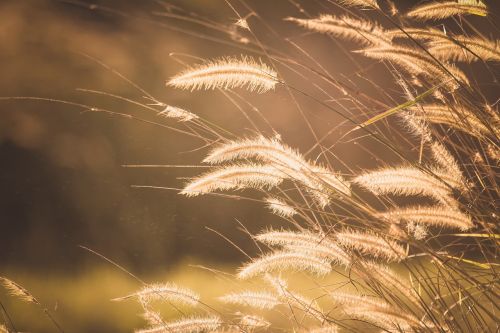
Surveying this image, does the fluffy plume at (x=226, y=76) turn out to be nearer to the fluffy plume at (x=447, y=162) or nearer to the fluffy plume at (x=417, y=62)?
the fluffy plume at (x=417, y=62)

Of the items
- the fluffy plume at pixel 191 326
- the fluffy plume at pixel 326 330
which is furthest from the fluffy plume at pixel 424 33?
the fluffy plume at pixel 191 326

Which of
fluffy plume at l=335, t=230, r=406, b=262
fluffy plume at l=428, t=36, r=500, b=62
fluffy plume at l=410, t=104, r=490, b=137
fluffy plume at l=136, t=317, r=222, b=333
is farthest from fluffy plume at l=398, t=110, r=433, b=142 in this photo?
fluffy plume at l=136, t=317, r=222, b=333

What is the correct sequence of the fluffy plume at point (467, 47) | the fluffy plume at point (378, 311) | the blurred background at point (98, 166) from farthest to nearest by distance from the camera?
the blurred background at point (98, 166), the fluffy plume at point (467, 47), the fluffy plume at point (378, 311)

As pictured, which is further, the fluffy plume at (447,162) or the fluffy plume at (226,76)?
the fluffy plume at (447,162)

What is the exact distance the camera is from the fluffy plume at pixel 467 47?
1214 millimetres

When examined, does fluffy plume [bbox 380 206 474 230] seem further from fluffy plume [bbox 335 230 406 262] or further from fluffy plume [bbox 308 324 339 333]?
fluffy plume [bbox 308 324 339 333]

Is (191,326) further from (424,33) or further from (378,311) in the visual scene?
(424,33)

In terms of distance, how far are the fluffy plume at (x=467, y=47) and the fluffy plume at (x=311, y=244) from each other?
0.56 meters

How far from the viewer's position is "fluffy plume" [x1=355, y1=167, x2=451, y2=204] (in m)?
1.14

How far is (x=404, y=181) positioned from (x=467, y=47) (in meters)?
0.37

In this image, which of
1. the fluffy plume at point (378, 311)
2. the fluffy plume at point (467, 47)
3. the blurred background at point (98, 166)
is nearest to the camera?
the fluffy plume at point (378, 311)

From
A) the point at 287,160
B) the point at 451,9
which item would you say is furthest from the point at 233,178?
the point at 451,9

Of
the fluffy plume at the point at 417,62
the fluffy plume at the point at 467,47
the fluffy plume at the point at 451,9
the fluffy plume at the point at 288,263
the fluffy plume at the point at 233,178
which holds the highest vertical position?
the fluffy plume at the point at 451,9

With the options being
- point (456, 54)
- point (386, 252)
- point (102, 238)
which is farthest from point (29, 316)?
point (456, 54)
